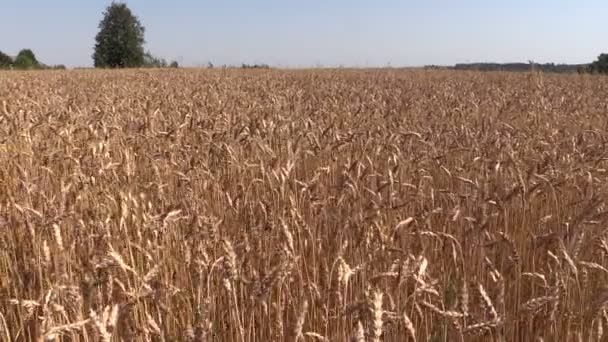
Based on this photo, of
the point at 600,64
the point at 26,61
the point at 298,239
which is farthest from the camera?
the point at 26,61

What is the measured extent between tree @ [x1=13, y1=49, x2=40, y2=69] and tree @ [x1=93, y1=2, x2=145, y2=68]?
5683mm

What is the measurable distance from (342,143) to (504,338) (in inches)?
68.8

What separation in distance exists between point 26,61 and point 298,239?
141 feet

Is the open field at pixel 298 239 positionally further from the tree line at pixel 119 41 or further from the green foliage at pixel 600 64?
the tree line at pixel 119 41

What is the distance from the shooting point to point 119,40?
5047cm

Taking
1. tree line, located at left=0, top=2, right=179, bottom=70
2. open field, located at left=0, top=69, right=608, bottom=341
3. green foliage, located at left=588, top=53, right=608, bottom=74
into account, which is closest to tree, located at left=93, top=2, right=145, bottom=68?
tree line, located at left=0, top=2, right=179, bottom=70

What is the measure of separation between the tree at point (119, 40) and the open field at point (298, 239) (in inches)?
1908

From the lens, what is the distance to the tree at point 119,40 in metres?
49.9

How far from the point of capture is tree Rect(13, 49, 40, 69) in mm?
38372

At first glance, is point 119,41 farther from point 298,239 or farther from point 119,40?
point 298,239

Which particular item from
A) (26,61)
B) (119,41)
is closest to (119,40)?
(119,41)

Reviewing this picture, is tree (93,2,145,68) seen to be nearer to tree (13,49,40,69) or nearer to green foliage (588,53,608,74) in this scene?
tree (13,49,40,69)

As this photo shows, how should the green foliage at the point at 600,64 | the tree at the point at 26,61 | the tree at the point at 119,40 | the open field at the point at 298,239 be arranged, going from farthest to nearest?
1. the tree at the point at 119,40
2. the tree at the point at 26,61
3. the green foliage at the point at 600,64
4. the open field at the point at 298,239

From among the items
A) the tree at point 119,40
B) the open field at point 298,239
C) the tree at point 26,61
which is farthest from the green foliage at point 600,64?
the tree at point 119,40
